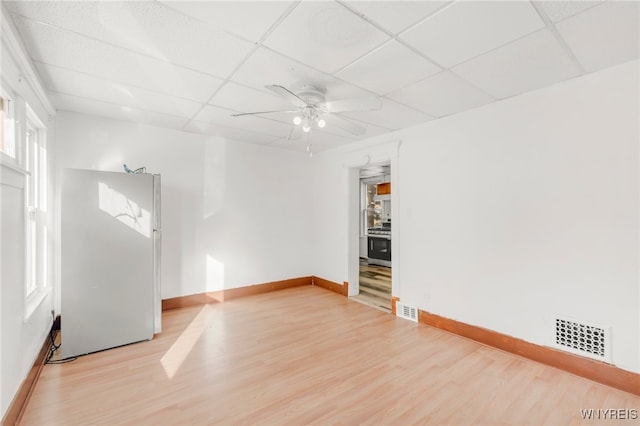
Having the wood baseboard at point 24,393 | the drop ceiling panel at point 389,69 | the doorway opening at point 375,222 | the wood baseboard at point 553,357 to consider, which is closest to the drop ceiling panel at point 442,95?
the drop ceiling panel at point 389,69

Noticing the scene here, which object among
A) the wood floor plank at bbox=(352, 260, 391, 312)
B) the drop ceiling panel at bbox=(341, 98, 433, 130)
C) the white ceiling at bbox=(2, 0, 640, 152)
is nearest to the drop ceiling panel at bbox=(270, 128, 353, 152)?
the drop ceiling panel at bbox=(341, 98, 433, 130)

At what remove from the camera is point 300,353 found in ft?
9.18

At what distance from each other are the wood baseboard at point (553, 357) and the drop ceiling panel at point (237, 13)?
341 centimetres

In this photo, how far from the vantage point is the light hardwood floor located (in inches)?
76.1

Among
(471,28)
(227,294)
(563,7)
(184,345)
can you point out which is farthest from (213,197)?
(563,7)

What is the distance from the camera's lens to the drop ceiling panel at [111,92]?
2428mm

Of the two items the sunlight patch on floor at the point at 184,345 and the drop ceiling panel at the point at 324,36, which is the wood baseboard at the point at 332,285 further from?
the drop ceiling panel at the point at 324,36

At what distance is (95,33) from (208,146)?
8.14 ft

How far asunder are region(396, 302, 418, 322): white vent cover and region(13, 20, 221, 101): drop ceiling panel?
3.39m

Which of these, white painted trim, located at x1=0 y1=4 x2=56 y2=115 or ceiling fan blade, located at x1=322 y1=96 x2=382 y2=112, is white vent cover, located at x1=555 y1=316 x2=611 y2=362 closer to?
ceiling fan blade, located at x1=322 y1=96 x2=382 y2=112

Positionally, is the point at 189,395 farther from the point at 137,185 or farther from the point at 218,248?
the point at 218,248

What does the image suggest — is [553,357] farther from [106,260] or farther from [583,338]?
[106,260]

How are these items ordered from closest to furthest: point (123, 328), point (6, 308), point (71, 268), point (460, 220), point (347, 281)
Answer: point (6, 308) < point (71, 268) < point (123, 328) < point (460, 220) < point (347, 281)

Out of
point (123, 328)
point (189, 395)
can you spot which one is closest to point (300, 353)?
point (189, 395)
